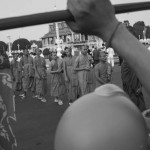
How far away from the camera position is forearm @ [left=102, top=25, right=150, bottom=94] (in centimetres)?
A: 93

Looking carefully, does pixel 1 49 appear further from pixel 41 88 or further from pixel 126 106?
pixel 41 88

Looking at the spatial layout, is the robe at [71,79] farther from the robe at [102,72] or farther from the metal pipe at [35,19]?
the metal pipe at [35,19]

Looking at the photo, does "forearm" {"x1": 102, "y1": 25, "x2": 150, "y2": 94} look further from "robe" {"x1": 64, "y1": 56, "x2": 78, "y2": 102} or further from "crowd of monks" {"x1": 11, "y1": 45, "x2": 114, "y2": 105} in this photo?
"robe" {"x1": 64, "y1": 56, "x2": 78, "y2": 102}

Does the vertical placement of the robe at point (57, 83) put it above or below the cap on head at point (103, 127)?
below

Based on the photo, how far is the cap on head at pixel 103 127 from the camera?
102 centimetres

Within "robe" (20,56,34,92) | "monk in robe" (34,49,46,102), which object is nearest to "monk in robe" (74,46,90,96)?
"monk in robe" (34,49,46,102)

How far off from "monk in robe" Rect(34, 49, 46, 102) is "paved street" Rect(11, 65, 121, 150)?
77 centimetres

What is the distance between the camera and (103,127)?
3.36 feet

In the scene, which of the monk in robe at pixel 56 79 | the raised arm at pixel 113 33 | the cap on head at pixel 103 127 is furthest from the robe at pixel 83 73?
the raised arm at pixel 113 33

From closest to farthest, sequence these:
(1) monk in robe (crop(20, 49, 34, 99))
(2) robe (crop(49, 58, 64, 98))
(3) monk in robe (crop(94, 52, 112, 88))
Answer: (3) monk in robe (crop(94, 52, 112, 88)) → (2) robe (crop(49, 58, 64, 98)) → (1) monk in robe (crop(20, 49, 34, 99))

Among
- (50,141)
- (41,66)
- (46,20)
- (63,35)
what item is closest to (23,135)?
(50,141)

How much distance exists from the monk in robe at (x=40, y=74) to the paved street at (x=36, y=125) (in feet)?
2.52

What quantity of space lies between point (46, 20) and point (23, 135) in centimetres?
564

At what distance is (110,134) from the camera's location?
1014mm
